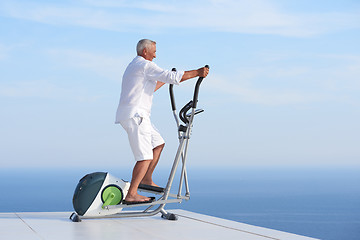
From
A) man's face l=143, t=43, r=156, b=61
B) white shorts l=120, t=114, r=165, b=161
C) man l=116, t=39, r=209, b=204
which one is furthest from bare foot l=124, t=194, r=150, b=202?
man's face l=143, t=43, r=156, b=61

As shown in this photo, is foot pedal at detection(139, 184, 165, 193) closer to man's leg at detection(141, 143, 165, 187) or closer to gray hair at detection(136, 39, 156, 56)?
man's leg at detection(141, 143, 165, 187)

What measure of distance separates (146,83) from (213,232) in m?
1.42

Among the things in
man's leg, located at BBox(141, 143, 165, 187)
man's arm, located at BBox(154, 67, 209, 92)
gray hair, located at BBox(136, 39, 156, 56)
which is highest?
gray hair, located at BBox(136, 39, 156, 56)

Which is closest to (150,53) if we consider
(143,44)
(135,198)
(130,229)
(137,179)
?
(143,44)

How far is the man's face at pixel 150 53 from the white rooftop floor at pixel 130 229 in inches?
56.7

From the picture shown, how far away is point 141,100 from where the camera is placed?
15.7 ft

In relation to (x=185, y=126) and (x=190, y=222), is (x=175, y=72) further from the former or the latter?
(x=190, y=222)

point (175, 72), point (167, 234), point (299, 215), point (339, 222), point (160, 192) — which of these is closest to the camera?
point (167, 234)

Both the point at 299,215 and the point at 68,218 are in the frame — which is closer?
the point at 68,218

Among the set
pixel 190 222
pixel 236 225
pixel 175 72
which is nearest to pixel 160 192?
pixel 190 222

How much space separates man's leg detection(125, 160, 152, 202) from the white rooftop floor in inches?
8.1

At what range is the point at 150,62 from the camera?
4754 mm

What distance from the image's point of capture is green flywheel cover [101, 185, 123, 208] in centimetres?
481

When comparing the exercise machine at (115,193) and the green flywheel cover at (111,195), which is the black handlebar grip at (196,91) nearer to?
the exercise machine at (115,193)
